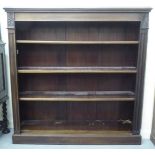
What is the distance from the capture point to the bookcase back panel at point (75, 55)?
2375 mm

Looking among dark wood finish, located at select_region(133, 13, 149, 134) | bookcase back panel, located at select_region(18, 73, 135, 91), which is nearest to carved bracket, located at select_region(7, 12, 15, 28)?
bookcase back panel, located at select_region(18, 73, 135, 91)

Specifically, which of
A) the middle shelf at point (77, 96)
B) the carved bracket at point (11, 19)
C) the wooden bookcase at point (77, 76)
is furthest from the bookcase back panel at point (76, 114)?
the carved bracket at point (11, 19)

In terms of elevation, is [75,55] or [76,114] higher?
[75,55]

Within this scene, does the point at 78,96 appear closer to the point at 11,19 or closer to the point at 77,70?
the point at 77,70

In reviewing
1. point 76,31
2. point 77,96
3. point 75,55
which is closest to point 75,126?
point 77,96

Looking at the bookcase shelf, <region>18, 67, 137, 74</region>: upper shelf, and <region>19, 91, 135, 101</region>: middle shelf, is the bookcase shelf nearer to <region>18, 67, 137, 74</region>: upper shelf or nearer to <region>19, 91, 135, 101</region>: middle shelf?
<region>19, 91, 135, 101</region>: middle shelf

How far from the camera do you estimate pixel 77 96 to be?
2318mm

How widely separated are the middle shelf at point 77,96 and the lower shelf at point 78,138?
378 millimetres

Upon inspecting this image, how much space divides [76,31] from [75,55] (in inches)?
10.2

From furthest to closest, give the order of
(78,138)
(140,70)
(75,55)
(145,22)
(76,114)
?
(76,114) < (75,55) < (78,138) < (140,70) < (145,22)

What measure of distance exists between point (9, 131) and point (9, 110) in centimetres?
24

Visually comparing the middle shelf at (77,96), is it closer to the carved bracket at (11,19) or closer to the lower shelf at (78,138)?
the lower shelf at (78,138)
